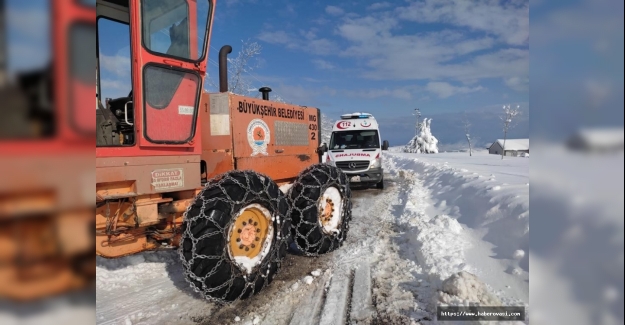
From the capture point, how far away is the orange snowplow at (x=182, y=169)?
117 inches

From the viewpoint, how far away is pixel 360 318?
3.06 metres

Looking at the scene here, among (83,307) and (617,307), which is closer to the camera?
(83,307)

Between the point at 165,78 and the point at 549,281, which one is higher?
the point at 165,78

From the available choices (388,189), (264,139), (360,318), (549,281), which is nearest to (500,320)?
(360,318)

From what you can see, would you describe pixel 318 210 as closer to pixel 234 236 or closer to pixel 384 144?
pixel 234 236

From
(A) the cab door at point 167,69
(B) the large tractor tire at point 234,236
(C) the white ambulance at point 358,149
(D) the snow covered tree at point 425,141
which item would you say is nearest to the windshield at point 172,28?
(A) the cab door at point 167,69

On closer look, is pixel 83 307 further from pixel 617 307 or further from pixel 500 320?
pixel 500 320

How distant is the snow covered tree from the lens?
250 feet

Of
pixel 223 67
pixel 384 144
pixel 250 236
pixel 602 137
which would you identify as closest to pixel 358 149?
pixel 384 144

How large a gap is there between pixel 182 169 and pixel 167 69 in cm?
94

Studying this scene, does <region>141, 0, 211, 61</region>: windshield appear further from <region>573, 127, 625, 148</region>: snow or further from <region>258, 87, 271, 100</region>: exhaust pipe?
<region>573, 127, 625, 148</region>: snow

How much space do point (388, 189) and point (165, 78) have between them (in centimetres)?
977

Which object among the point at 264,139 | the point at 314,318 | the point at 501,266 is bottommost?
the point at 314,318

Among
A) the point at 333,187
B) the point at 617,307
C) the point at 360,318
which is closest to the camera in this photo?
the point at 617,307
